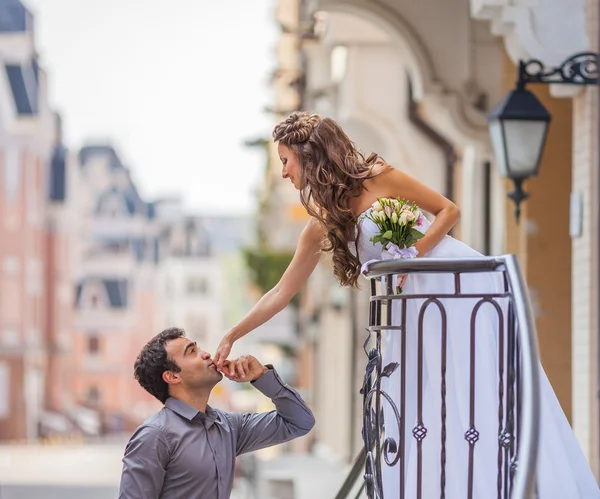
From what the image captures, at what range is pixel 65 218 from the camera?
78.5 m

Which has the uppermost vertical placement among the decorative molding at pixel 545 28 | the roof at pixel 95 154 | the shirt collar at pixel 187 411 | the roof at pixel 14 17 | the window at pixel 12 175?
the roof at pixel 14 17

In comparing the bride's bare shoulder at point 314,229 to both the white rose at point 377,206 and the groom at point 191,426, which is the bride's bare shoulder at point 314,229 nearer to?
the white rose at point 377,206

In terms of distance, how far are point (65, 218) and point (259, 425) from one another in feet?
244

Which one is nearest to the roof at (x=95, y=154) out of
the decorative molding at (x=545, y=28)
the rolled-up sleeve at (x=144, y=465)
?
the decorative molding at (x=545, y=28)

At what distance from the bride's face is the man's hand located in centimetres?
75

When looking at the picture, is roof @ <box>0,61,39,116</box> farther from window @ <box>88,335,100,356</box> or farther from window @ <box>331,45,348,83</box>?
window @ <box>331,45,348,83</box>

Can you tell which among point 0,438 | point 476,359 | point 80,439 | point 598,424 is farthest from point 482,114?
point 80,439

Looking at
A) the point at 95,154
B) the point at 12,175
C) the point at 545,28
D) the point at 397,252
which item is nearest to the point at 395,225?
the point at 397,252

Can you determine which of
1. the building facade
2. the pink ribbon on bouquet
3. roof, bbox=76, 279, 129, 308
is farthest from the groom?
roof, bbox=76, 279, 129, 308

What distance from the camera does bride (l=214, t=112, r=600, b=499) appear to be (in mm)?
5191

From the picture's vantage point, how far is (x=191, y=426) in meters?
4.95

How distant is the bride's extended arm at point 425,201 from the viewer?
552 cm

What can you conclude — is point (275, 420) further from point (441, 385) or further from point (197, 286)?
point (197, 286)

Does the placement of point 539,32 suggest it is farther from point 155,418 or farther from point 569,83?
point 155,418
